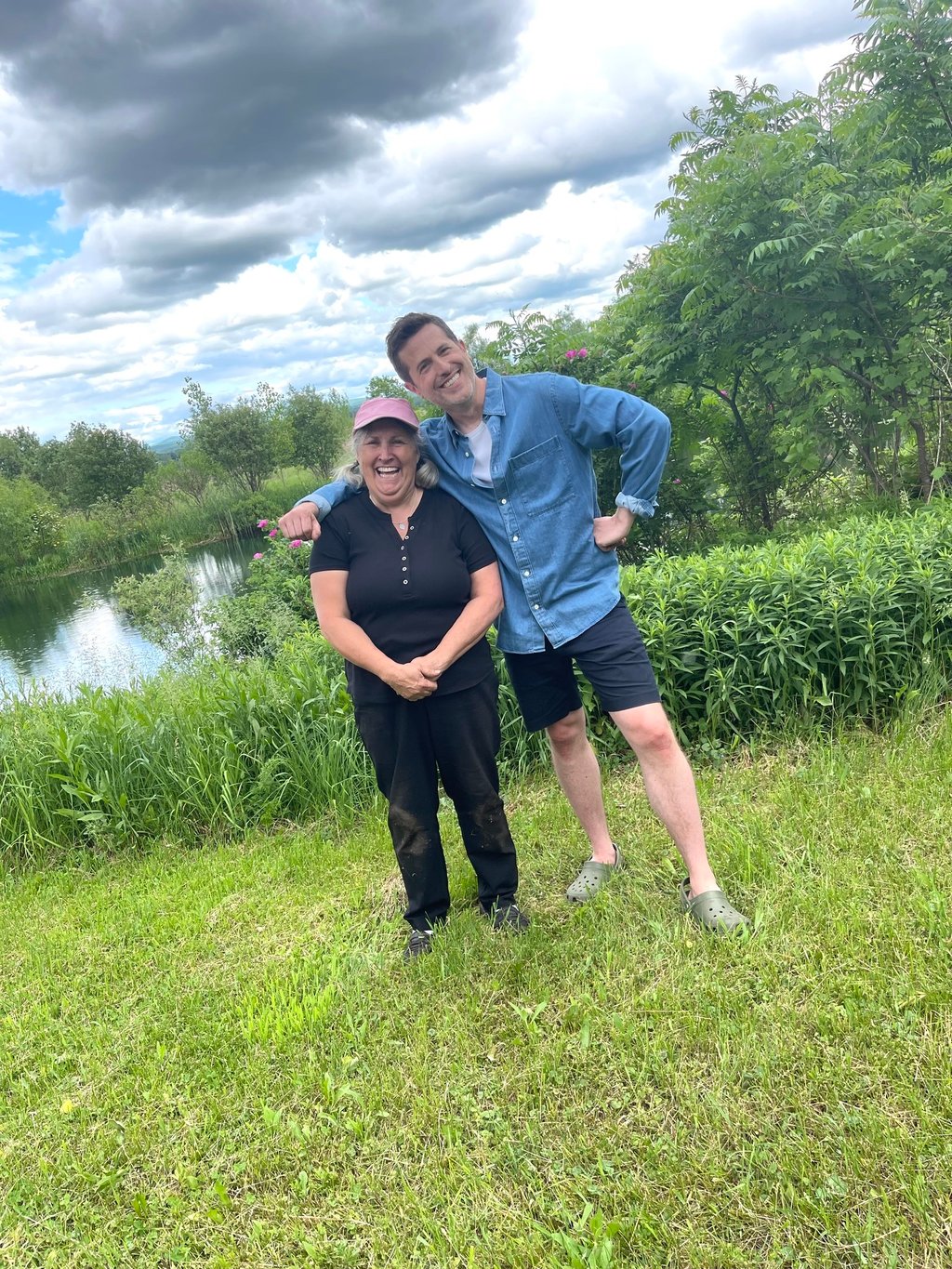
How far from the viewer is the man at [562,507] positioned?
8.52 ft

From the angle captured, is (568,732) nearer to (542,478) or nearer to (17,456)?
(542,478)

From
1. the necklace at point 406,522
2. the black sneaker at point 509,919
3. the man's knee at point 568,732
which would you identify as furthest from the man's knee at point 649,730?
the necklace at point 406,522

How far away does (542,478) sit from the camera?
265cm

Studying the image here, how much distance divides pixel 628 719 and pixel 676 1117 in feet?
3.74

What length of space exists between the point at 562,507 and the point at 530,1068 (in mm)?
1749

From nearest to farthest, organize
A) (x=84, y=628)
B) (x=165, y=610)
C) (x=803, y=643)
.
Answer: (x=803, y=643), (x=165, y=610), (x=84, y=628)

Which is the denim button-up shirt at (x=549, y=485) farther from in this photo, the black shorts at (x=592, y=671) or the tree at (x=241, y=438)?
the tree at (x=241, y=438)

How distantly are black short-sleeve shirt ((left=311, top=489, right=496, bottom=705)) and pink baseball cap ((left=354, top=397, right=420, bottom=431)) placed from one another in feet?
0.81

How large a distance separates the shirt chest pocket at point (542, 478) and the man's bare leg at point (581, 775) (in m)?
0.80

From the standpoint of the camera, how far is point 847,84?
6156 mm

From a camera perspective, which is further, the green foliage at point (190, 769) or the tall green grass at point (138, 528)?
the tall green grass at point (138, 528)

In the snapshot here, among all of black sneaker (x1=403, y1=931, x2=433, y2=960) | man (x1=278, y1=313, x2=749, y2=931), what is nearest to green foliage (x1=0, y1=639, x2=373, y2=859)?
black sneaker (x1=403, y1=931, x2=433, y2=960)

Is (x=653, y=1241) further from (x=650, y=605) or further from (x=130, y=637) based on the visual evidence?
(x=130, y=637)

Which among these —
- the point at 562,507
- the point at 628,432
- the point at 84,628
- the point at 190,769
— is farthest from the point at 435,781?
the point at 84,628
